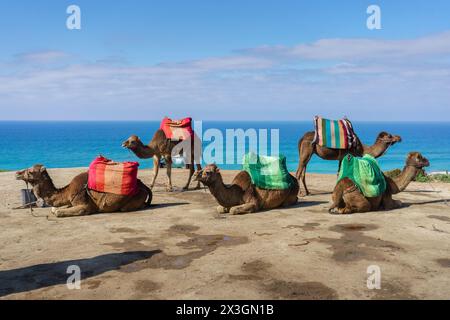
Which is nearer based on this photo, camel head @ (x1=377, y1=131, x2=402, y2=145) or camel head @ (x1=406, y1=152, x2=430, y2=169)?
camel head @ (x1=406, y1=152, x2=430, y2=169)

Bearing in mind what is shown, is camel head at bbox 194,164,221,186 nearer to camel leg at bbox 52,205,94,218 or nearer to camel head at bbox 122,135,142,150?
camel leg at bbox 52,205,94,218

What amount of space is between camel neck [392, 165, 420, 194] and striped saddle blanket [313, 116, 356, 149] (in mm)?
2072

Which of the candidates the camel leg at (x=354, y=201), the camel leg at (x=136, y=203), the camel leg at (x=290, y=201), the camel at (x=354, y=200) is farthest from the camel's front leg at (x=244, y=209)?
the camel leg at (x=136, y=203)

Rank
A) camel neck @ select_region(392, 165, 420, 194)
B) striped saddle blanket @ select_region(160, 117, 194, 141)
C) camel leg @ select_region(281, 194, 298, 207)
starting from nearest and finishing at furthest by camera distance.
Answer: camel neck @ select_region(392, 165, 420, 194)
camel leg @ select_region(281, 194, 298, 207)
striped saddle blanket @ select_region(160, 117, 194, 141)

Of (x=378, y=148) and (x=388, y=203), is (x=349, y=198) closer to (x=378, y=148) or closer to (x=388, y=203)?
(x=388, y=203)

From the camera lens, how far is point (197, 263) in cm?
663

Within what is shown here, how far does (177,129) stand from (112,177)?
13.4ft

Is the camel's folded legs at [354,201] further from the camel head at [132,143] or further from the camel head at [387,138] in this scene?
the camel head at [132,143]

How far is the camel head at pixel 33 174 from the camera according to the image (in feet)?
32.0

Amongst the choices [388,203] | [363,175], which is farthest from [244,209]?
[388,203]

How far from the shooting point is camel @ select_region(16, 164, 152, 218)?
9844mm

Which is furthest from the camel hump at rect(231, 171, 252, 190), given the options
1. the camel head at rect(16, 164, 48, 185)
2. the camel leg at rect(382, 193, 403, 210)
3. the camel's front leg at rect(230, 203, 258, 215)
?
the camel head at rect(16, 164, 48, 185)
